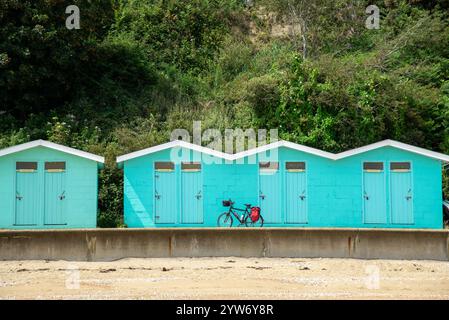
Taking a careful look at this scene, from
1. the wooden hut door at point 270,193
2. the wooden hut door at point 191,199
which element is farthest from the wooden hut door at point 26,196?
the wooden hut door at point 270,193

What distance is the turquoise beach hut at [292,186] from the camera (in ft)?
70.7

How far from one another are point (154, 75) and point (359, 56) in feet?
28.7

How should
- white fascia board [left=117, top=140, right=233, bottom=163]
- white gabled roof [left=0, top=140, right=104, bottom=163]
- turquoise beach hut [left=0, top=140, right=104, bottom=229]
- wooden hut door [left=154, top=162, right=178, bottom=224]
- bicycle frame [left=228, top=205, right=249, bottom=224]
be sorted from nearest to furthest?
white gabled roof [left=0, top=140, right=104, bottom=163] → turquoise beach hut [left=0, top=140, right=104, bottom=229] → bicycle frame [left=228, top=205, right=249, bottom=224] → white fascia board [left=117, top=140, right=233, bottom=163] → wooden hut door [left=154, top=162, right=178, bottom=224]

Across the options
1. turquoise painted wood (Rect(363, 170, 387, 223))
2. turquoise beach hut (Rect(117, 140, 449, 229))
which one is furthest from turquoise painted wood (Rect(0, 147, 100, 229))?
turquoise painted wood (Rect(363, 170, 387, 223))

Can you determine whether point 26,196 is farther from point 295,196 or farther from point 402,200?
point 402,200

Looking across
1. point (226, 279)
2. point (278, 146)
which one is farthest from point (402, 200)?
point (226, 279)

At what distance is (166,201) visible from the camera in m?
21.5

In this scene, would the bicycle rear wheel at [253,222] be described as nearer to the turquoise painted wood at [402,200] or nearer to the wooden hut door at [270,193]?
the wooden hut door at [270,193]

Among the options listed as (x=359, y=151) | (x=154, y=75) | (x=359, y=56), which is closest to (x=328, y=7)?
(x=359, y=56)

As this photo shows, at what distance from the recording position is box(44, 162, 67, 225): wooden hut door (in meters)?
21.2

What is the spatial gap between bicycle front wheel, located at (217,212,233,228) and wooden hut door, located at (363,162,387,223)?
3.95 meters

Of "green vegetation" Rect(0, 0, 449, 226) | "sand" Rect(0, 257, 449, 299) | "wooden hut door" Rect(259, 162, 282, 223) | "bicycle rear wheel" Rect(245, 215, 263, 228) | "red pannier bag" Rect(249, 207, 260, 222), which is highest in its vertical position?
"green vegetation" Rect(0, 0, 449, 226)

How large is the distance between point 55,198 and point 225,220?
4830mm

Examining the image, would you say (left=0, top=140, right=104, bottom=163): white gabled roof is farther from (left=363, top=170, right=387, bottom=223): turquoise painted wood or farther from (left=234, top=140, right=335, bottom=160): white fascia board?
(left=363, top=170, right=387, bottom=223): turquoise painted wood
